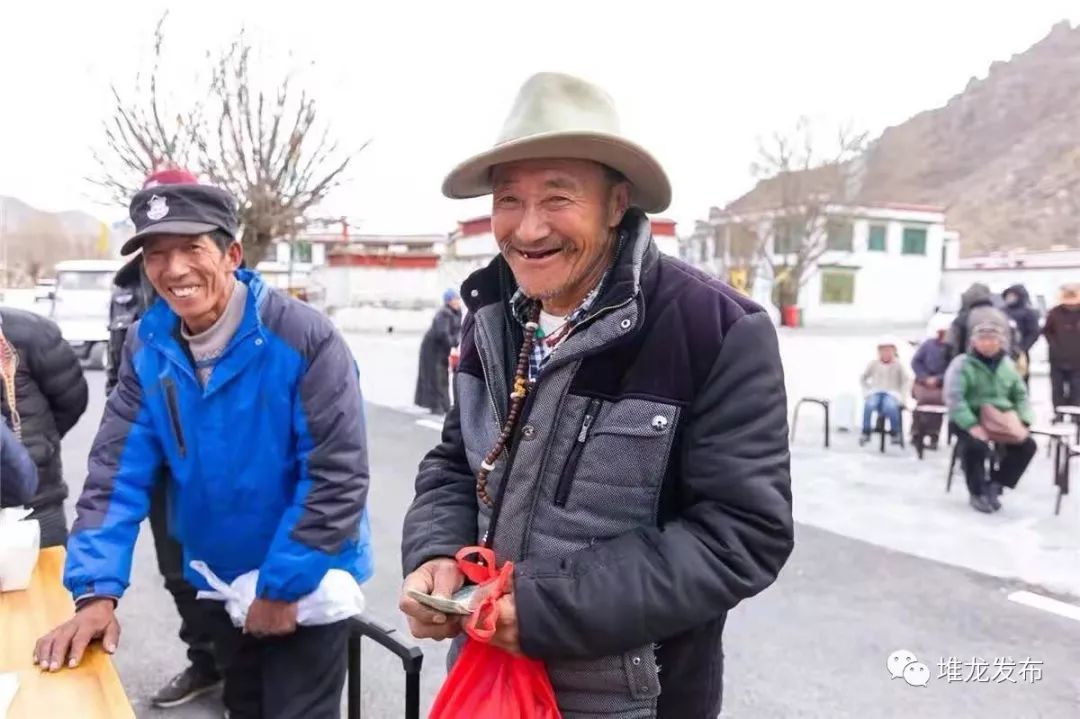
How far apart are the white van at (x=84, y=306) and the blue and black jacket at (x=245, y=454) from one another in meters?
14.8

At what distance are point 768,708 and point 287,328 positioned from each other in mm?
2635

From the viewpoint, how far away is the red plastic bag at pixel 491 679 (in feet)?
4.70

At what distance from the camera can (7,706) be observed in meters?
1.78

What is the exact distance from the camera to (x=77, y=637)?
6.67 ft

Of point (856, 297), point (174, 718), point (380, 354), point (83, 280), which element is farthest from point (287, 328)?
point (856, 297)

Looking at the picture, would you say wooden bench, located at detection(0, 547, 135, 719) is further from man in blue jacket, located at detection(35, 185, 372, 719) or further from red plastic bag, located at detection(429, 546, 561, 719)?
red plastic bag, located at detection(429, 546, 561, 719)

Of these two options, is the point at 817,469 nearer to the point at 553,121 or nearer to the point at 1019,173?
the point at 553,121

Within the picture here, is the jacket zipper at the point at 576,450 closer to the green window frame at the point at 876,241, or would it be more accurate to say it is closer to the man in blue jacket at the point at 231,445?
the man in blue jacket at the point at 231,445

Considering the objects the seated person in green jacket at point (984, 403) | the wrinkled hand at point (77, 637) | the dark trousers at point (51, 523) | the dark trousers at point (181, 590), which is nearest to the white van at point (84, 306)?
the dark trousers at point (51, 523)

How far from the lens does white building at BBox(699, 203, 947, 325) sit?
137 feet

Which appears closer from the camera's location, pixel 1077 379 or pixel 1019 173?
pixel 1077 379

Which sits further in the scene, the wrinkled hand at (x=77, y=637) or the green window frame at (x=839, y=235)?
the green window frame at (x=839, y=235)

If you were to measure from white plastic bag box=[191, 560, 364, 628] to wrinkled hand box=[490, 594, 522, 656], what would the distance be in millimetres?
993

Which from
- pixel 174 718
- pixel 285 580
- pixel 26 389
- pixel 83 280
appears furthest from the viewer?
pixel 83 280
